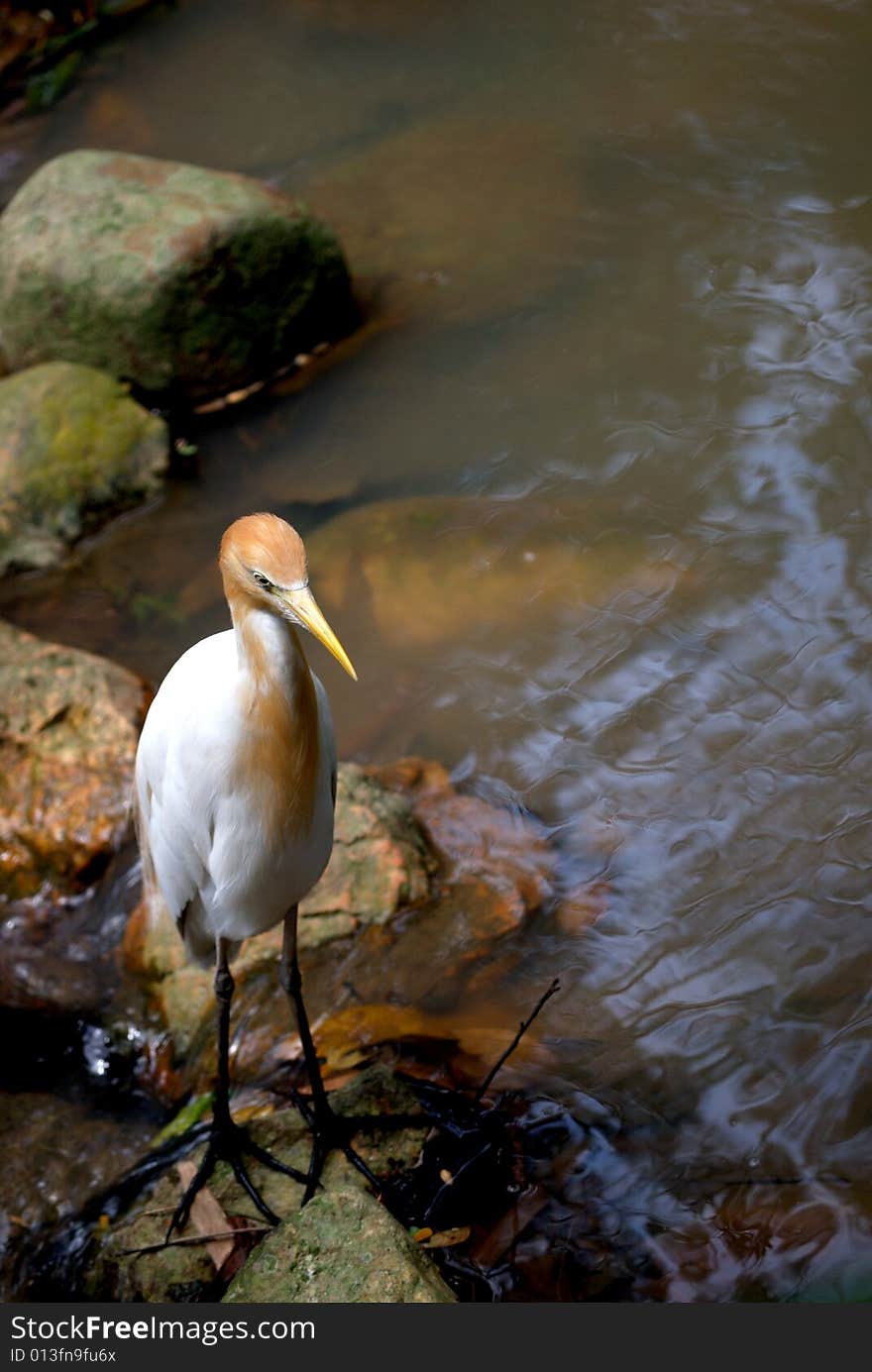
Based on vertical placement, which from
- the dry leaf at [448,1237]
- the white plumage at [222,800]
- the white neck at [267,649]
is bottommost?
the dry leaf at [448,1237]

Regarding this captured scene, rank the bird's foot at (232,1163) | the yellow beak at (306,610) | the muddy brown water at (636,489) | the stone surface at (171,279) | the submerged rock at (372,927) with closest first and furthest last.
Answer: the yellow beak at (306,610), the bird's foot at (232,1163), the muddy brown water at (636,489), the submerged rock at (372,927), the stone surface at (171,279)

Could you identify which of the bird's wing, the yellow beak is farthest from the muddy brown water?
the yellow beak

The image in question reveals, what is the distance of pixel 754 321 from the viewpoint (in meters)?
5.18

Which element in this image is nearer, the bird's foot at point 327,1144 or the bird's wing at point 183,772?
the bird's wing at point 183,772

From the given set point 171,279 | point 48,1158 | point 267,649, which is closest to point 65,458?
point 171,279

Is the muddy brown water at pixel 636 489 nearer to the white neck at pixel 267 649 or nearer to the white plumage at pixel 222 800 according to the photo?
the white plumage at pixel 222 800

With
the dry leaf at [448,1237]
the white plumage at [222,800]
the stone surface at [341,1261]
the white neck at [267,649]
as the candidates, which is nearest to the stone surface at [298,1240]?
the stone surface at [341,1261]

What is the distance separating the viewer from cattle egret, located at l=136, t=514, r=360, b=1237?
2.19 metres

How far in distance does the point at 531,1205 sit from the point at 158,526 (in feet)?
11.6

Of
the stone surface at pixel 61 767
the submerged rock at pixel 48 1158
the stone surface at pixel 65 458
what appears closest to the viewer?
the submerged rock at pixel 48 1158

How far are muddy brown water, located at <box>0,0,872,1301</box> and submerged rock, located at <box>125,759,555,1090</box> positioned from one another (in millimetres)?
170

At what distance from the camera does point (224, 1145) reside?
282cm

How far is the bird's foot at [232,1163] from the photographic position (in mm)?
2701

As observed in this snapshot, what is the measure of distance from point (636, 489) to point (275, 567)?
9.30ft
